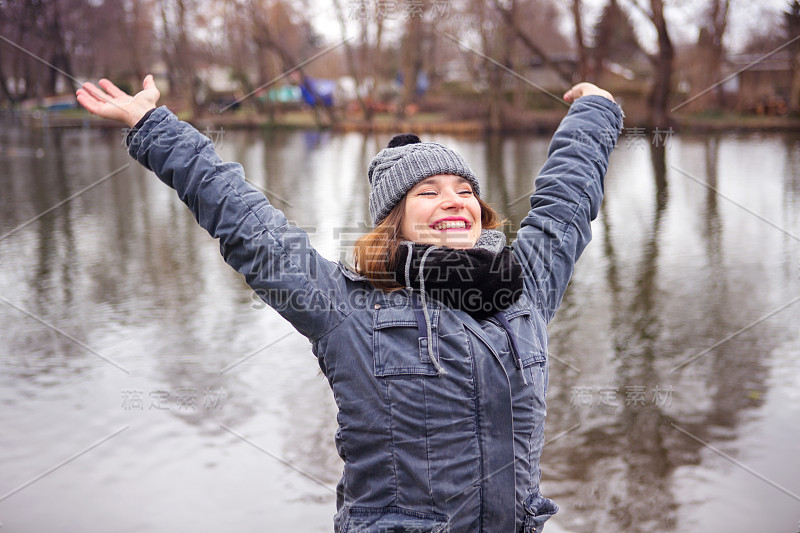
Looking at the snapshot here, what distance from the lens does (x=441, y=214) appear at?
1.84 meters

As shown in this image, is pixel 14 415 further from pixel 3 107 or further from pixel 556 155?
pixel 3 107

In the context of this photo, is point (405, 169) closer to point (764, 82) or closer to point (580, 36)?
point (580, 36)

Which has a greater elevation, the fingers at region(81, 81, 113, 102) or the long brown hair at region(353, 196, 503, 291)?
the fingers at region(81, 81, 113, 102)

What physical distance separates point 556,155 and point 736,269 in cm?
506

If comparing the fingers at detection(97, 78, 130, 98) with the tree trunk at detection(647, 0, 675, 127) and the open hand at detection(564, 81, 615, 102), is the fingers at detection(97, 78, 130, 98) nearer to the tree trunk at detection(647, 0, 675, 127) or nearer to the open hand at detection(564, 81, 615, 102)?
the open hand at detection(564, 81, 615, 102)

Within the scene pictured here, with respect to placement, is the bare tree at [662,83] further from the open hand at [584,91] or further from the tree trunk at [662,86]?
the open hand at [584,91]

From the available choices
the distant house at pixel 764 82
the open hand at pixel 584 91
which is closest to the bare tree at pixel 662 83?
the distant house at pixel 764 82

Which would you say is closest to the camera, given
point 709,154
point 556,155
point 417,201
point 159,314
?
point 417,201

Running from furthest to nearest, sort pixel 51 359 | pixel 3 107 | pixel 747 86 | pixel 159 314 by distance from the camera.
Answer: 1. pixel 3 107
2. pixel 747 86
3. pixel 159 314
4. pixel 51 359

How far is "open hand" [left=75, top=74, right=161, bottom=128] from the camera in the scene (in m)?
1.73

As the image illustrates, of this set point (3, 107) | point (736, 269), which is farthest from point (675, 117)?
point (3, 107)

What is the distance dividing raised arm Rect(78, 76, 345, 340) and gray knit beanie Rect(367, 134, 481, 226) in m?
0.27

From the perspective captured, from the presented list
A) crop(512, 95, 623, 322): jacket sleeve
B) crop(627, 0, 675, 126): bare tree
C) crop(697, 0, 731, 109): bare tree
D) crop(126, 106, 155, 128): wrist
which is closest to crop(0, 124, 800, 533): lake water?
crop(512, 95, 623, 322): jacket sleeve

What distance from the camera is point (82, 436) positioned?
12.4 feet
